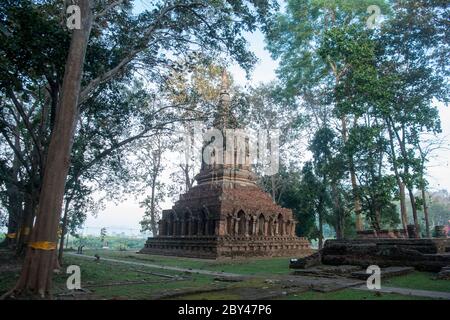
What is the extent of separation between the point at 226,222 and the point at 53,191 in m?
17.8

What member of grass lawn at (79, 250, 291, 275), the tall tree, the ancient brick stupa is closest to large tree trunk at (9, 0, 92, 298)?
the tall tree

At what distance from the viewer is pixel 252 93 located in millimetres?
34031

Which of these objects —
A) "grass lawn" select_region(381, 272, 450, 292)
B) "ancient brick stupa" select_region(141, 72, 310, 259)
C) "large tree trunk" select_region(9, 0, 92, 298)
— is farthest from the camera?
"ancient brick stupa" select_region(141, 72, 310, 259)

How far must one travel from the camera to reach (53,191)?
768 cm

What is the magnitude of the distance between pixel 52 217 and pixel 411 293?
7802mm

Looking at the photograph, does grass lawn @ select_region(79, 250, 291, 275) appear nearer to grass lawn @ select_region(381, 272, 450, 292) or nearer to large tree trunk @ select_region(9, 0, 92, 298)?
grass lawn @ select_region(381, 272, 450, 292)

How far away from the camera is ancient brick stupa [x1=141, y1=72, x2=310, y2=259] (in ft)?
Result: 79.8

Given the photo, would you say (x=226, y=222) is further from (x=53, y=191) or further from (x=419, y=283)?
(x=53, y=191)

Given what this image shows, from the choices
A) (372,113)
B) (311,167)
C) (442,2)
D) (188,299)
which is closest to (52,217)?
(188,299)

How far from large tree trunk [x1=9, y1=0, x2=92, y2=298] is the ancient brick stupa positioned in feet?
51.4

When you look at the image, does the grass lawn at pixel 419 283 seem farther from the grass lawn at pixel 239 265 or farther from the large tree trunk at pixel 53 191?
the large tree trunk at pixel 53 191

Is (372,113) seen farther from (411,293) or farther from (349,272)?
(411,293)

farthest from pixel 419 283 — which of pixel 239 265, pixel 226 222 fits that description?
pixel 226 222

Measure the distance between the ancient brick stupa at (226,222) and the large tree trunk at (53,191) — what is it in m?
15.7
